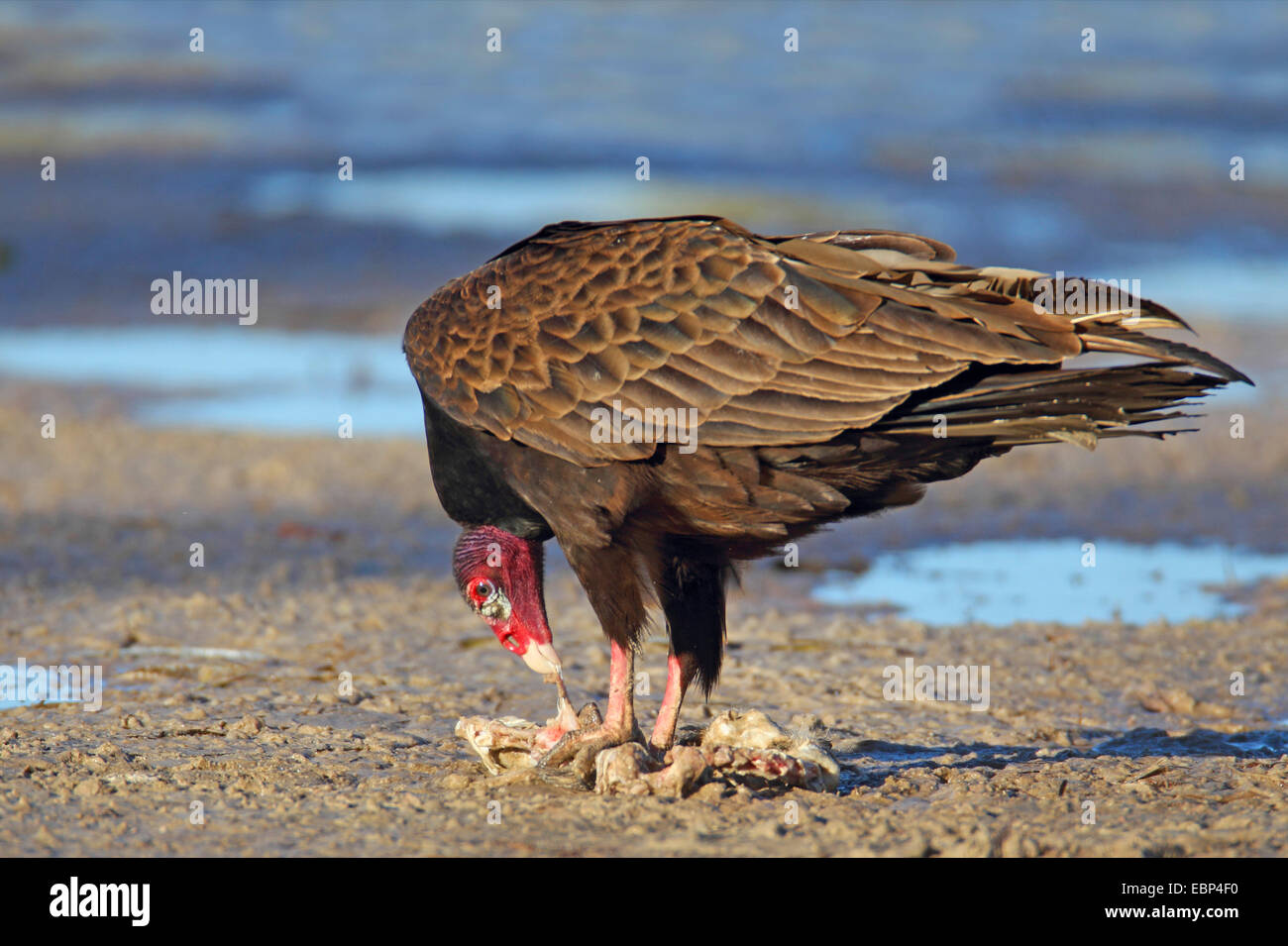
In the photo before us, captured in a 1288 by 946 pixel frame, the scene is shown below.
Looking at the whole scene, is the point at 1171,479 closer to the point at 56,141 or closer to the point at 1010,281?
the point at 1010,281

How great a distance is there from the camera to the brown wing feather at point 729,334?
397cm

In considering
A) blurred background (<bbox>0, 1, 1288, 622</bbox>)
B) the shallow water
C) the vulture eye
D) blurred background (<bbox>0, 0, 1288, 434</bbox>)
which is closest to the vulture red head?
the vulture eye

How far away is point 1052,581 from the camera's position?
275 inches

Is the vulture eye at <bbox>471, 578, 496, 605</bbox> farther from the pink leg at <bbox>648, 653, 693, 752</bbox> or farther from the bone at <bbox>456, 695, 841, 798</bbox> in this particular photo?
the pink leg at <bbox>648, 653, 693, 752</bbox>

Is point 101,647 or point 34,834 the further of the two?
point 101,647

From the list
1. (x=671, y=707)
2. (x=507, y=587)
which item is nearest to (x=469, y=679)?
(x=507, y=587)

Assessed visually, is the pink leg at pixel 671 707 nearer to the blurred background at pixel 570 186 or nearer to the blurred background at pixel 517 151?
the blurred background at pixel 570 186

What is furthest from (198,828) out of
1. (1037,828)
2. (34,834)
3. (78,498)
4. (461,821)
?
(78,498)

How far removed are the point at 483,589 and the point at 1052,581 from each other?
11.3ft

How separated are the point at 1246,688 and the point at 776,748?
2141 millimetres

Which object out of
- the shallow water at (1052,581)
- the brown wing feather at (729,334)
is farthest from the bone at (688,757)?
the shallow water at (1052,581)

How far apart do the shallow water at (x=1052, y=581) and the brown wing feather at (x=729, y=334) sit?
2481mm

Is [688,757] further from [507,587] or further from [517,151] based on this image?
[517,151]

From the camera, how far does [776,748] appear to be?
4250 millimetres
